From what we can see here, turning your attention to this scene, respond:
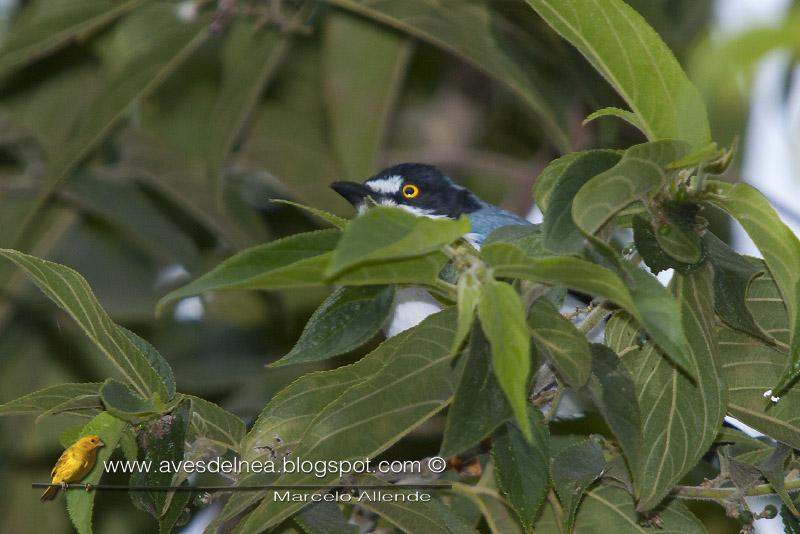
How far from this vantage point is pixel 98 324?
234 centimetres

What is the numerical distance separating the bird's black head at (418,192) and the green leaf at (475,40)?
614 mm

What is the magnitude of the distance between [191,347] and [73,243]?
50.9 inches

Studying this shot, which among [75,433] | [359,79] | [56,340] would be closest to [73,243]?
[56,340]

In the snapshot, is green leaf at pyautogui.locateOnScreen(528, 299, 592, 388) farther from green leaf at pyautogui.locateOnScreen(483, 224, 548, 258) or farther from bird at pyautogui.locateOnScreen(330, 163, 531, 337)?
bird at pyautogui.locateOnScreen(330, 163, 531, 337)

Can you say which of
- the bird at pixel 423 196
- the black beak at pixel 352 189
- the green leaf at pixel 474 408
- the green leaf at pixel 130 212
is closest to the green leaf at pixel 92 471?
the green leaf at pixel 474 408

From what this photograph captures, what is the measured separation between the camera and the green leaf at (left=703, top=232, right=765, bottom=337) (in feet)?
7.41

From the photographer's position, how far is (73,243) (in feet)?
20.9

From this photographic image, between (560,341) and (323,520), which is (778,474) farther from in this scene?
(323,520)

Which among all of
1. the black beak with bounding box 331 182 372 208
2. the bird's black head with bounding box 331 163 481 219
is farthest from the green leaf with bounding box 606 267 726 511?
the bird's black head with bounding box 331 163 481 219

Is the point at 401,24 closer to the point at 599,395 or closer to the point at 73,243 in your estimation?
the point at 73,243

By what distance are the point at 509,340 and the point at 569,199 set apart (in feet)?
1.16

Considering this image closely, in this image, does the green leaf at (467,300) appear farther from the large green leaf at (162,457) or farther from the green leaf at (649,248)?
the large green leaf at (162,457)

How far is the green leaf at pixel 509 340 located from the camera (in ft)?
5.37

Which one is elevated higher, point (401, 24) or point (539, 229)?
point (539, 229)
